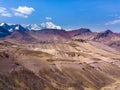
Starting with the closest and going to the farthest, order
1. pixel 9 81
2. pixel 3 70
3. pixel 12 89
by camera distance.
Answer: pixel 12 89 < pixel 9 81 < pixel 3 70

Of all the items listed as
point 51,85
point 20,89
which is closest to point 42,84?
point 51,85

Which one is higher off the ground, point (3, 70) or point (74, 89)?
point (3, 70)

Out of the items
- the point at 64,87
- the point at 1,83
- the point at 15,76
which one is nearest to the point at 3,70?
the point at 15,76

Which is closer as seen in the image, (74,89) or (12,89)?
(12,89)

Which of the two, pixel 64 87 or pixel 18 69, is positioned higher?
pixel 18 69

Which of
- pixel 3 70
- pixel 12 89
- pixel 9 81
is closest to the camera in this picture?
pixel 12 89

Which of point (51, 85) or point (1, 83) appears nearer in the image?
point (1, 83)

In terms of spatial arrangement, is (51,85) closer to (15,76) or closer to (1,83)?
(15,76)

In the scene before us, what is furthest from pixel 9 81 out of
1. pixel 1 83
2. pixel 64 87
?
pixel 64 87

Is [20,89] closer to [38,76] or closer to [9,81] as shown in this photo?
[9,81]
